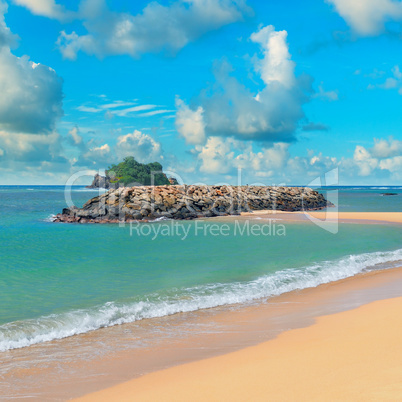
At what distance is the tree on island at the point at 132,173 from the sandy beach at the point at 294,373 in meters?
81.3

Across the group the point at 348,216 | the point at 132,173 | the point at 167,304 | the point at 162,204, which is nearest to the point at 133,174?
→ the point at 132,173

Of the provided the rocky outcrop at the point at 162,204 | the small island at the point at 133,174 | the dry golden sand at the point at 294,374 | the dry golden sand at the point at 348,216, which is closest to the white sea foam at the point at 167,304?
the dry golden sand at the point at 294,374

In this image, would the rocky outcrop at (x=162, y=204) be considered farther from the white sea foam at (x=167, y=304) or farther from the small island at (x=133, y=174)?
the small island at (x=133, y=174)

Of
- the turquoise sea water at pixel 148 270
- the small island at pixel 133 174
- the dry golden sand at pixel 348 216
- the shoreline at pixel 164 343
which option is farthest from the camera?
the small island at pixel 133 174

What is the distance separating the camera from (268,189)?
47844 millimetres

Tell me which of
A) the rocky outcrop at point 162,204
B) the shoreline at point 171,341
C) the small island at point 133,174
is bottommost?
the shoreline at point 171,341

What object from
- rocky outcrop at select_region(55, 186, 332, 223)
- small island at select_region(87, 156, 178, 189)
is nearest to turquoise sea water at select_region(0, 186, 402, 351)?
rocky outcrop at select_region(55, 186, 332, 223)

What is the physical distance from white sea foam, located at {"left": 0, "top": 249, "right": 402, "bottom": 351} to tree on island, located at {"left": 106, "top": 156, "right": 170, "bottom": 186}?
76.1 metres

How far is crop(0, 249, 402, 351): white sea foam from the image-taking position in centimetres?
654

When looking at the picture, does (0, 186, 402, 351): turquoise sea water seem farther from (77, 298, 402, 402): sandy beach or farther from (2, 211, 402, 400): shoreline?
(77, 298, 402, 402): sandy beach

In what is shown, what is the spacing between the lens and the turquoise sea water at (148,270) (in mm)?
7520

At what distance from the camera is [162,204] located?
3155 cm

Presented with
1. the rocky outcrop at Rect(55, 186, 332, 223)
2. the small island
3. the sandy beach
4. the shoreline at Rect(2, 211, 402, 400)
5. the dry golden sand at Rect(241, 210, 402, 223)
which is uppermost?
the small island

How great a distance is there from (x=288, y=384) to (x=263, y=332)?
226cm
